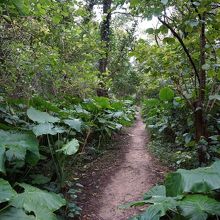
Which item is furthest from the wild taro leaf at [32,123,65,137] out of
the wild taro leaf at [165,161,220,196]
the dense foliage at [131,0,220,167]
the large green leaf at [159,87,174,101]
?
the large green leaf at [159,87,174,101]

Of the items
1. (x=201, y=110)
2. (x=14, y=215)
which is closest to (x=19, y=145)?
(x=14, y=215)

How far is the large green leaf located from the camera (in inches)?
268

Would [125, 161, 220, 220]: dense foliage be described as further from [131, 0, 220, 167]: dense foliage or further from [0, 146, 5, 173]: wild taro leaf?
[131, 0, 220, 167]: dense foliage

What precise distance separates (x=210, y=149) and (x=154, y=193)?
5.07 ft

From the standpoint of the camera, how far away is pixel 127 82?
1850cm

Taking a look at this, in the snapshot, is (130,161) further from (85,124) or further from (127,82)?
(127,82)

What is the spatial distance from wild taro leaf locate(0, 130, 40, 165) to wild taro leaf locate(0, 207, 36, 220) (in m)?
0.53

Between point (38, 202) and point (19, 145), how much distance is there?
626mm

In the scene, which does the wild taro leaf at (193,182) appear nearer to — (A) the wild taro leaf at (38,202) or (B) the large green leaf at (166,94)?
(A) the wild taro leaf at (38,202)

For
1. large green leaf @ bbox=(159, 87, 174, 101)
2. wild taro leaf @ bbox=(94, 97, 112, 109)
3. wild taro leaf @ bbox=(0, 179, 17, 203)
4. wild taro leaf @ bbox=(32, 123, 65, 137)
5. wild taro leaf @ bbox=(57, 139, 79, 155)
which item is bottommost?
wild taro leaf @ bbox=(0, 179, 17, 203)

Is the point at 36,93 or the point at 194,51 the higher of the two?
the point at 194,51

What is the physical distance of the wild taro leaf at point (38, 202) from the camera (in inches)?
110

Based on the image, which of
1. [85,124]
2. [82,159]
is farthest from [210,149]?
[82,159]

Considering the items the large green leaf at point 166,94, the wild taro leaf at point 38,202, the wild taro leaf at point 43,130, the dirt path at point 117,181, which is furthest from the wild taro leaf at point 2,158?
the large green leaf at point 166,94
